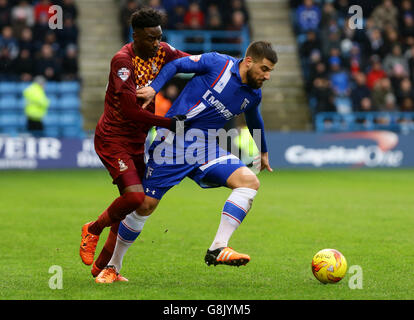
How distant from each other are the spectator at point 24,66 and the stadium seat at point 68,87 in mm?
1063

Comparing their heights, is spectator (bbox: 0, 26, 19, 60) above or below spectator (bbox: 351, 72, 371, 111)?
above

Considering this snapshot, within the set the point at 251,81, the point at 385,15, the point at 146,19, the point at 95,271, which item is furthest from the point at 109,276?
the point at 385,15

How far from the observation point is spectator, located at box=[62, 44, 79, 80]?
20984 mm

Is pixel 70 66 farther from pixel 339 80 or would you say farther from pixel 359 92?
pixel 359 92

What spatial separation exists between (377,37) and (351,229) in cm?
1405

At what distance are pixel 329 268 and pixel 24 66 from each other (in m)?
15.2

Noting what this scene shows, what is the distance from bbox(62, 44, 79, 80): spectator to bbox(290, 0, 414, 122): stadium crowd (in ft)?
21.4

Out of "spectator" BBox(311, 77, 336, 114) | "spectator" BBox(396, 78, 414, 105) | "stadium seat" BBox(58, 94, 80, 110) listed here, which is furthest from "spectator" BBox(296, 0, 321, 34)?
"stadium seat" BBox(58, 94, 80, 110)

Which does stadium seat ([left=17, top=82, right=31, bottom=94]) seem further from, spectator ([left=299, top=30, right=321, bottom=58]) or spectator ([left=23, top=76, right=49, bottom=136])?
spectator ([left=299, top=30, right=321, bottom=58])

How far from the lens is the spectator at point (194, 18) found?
22.5 metres

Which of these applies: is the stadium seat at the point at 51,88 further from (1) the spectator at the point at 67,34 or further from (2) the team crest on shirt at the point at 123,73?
(2) the team crest on shirt at the point at 123,73

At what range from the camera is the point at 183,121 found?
6.70m
